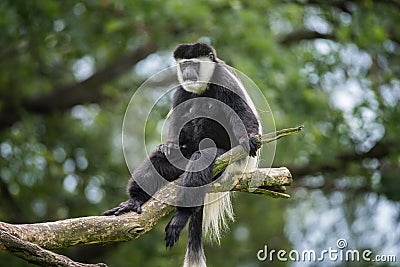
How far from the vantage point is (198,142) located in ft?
13.3

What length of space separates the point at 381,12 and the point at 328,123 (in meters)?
1.45

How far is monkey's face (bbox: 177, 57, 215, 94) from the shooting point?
13.8ft

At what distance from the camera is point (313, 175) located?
8.15m

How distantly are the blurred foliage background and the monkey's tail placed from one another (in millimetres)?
2431

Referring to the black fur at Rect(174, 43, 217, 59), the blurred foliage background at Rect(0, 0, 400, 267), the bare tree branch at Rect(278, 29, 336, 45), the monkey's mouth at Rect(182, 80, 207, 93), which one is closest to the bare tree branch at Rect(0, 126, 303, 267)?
the monkey's mouth at Rect(182, 80, 207, 93)

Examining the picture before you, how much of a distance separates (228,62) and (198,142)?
9.35 ft

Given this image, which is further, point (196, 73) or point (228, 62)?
point (228, 62)

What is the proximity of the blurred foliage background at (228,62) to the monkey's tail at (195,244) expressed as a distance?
2431 mm

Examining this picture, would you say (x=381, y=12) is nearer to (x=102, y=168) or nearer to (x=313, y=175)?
(x=313, y=175)

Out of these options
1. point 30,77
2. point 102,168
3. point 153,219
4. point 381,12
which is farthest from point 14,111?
point 153,219

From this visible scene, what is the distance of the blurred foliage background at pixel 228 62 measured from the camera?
23.1 feet

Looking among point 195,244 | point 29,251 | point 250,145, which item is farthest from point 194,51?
point 29,251

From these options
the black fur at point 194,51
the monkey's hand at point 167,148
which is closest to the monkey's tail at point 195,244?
the monkey's hand at point 167,148

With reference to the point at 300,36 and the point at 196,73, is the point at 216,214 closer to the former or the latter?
the point at 196,73
